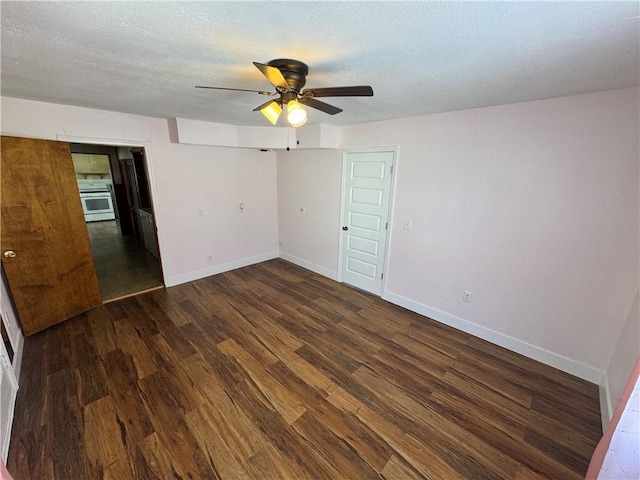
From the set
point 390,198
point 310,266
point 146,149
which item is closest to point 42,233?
point 146,149

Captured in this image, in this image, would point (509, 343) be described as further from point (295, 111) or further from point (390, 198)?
point (295, 111)

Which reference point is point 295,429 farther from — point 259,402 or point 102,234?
point 102,234

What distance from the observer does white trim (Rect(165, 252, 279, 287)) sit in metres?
4.05

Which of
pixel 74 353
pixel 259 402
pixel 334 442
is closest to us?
pixel 334 442

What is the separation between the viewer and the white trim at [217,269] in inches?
159

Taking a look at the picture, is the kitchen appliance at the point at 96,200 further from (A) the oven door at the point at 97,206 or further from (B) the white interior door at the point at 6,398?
(B) the white interior door at the point at 6,398

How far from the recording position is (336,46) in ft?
4.66

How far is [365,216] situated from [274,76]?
8.37 ft

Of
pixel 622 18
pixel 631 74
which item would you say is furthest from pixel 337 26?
pixel 631 74

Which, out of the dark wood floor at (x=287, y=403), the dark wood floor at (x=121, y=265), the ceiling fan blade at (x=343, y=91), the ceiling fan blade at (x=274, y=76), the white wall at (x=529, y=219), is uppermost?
the ceiling fan blade at (x=274, y=76)

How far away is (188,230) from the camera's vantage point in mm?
4070

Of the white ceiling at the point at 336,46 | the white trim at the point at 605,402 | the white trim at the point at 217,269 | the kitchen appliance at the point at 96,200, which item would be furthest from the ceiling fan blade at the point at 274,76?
the kitchen appliance at the point at 96,200

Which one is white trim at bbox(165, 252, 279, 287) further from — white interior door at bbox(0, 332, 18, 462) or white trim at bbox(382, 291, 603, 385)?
white trim at bbox(382, 291, 603, 385)

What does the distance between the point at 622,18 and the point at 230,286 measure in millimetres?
4339
